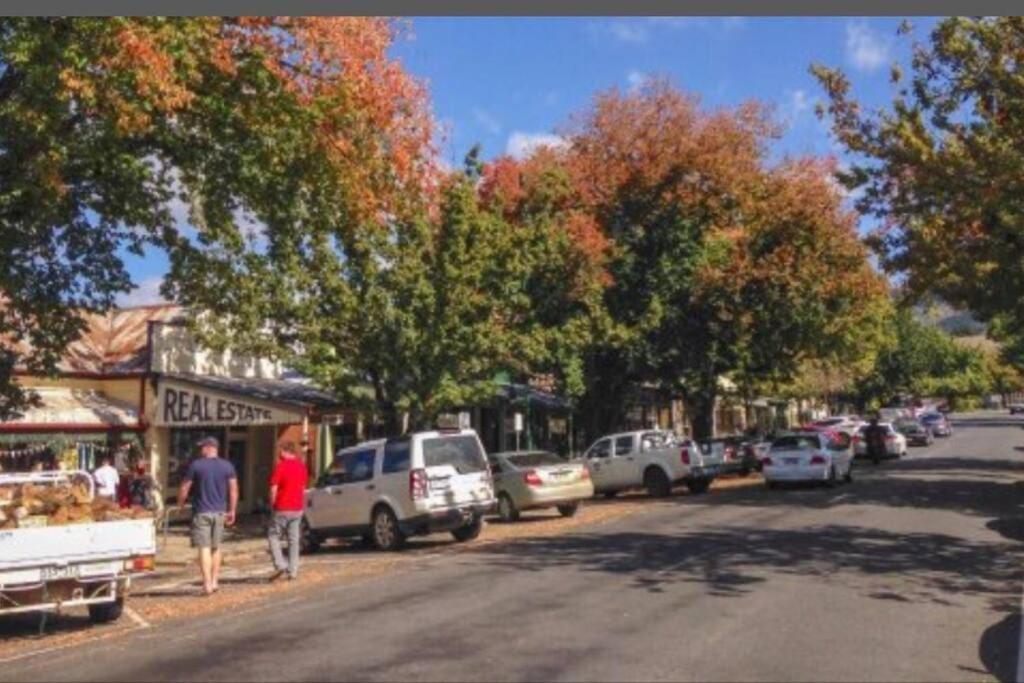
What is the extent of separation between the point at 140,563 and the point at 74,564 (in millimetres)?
717

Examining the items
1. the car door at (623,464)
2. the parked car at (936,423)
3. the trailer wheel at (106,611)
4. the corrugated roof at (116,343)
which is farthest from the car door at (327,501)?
the parked car at (936,423)

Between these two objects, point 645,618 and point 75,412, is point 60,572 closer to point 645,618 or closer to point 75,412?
point 645,618

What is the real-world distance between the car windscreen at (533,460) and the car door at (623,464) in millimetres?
5431

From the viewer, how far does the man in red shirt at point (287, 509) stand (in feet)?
47.2

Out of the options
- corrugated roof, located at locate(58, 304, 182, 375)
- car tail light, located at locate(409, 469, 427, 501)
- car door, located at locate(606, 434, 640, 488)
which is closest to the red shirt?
car tail light, located at locate(409, 469, 427, 501)

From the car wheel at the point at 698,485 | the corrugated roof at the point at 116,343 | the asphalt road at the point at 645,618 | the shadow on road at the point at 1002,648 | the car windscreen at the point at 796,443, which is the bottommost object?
the shadow on road at the point at 1002,648

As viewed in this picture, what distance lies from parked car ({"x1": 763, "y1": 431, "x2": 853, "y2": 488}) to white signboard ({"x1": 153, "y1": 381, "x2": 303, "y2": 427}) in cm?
1185

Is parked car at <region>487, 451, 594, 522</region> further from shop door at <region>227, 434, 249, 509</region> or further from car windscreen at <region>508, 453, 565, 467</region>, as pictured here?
shop door at <region>227, 434, 249, 509</region>

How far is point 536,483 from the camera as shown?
22203mm

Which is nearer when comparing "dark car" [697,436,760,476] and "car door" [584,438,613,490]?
"car door" [584,438,613,490]

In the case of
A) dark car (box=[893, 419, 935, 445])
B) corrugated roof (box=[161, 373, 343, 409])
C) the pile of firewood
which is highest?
corrugated roof (box=[161, 373, 343, 409])

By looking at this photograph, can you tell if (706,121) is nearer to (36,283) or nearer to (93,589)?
(36,283)

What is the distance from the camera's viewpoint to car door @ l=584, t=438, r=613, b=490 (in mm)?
28500

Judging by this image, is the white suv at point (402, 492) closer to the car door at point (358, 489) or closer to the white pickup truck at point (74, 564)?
the car door at point (358, 489)
